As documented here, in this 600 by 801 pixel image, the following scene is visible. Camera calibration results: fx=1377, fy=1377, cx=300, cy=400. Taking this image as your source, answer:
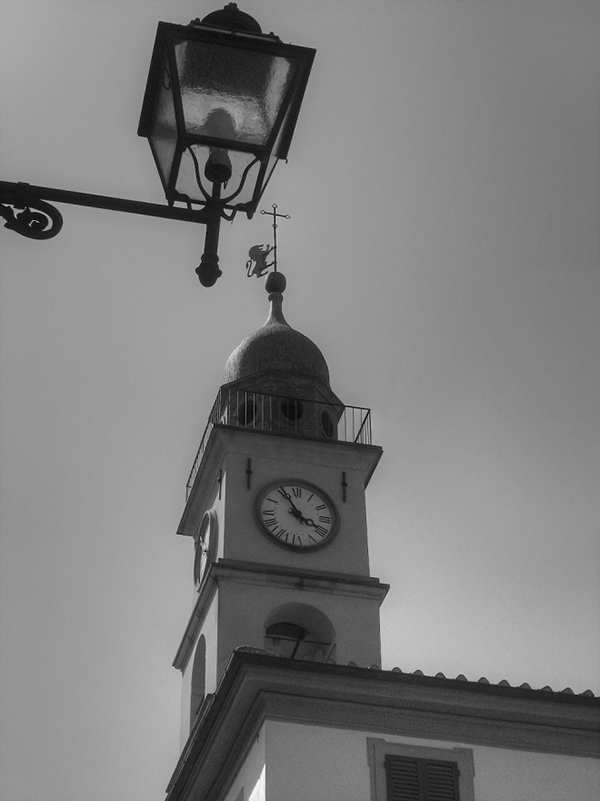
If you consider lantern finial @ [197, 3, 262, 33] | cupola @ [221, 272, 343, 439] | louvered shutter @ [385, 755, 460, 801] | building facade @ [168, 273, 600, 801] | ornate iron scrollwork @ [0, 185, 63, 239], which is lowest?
ornate iron scrollwork @ [0, 185, 63, 239]

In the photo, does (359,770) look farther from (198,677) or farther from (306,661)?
(198,677)

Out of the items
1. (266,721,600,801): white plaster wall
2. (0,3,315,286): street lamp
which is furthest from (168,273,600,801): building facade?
(0,3,315,286): street lamp

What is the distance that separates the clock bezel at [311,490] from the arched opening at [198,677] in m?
2.12

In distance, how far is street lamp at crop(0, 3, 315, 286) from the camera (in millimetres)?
5672

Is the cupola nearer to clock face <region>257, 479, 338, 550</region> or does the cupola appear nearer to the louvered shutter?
clock face <region>257, 479, 338, 550</region>

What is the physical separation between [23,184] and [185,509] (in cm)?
2075

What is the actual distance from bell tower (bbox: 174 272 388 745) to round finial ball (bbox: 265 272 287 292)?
288 cm

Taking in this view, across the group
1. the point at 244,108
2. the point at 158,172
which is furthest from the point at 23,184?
the point at 244,108

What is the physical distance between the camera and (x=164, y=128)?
19.2ft

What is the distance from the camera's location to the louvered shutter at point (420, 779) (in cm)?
1792

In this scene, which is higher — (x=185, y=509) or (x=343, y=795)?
(x=185, y=509)

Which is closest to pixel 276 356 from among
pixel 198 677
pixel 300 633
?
pixel 300 633

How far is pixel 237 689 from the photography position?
18.5 metres

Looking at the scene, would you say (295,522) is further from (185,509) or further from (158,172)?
(158,172)
